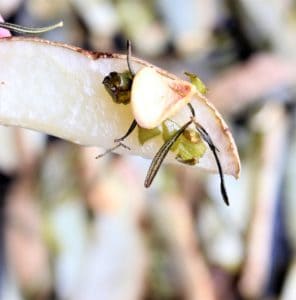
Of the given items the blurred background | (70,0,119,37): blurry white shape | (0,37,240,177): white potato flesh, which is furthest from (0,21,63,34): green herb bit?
(70,0,119,37): blurry white shape

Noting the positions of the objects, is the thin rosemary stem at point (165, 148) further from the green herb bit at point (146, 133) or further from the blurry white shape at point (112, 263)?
the blurry white shape at point (112, 263)

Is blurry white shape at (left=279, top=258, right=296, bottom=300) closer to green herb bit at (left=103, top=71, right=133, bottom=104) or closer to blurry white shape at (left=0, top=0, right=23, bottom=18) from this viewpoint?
blurry white shape at (left=0, top=0, right=23, bottom=18)

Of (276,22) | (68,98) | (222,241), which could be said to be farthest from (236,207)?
(68,98)

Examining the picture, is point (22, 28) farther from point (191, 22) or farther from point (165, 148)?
point (191, 22)

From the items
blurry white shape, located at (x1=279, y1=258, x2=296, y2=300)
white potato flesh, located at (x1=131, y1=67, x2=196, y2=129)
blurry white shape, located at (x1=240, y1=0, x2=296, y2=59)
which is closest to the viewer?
white potato flesh, located at (x1=131, y1=67, x2=196, y2=129)

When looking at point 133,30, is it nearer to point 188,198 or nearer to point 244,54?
point 244,54
